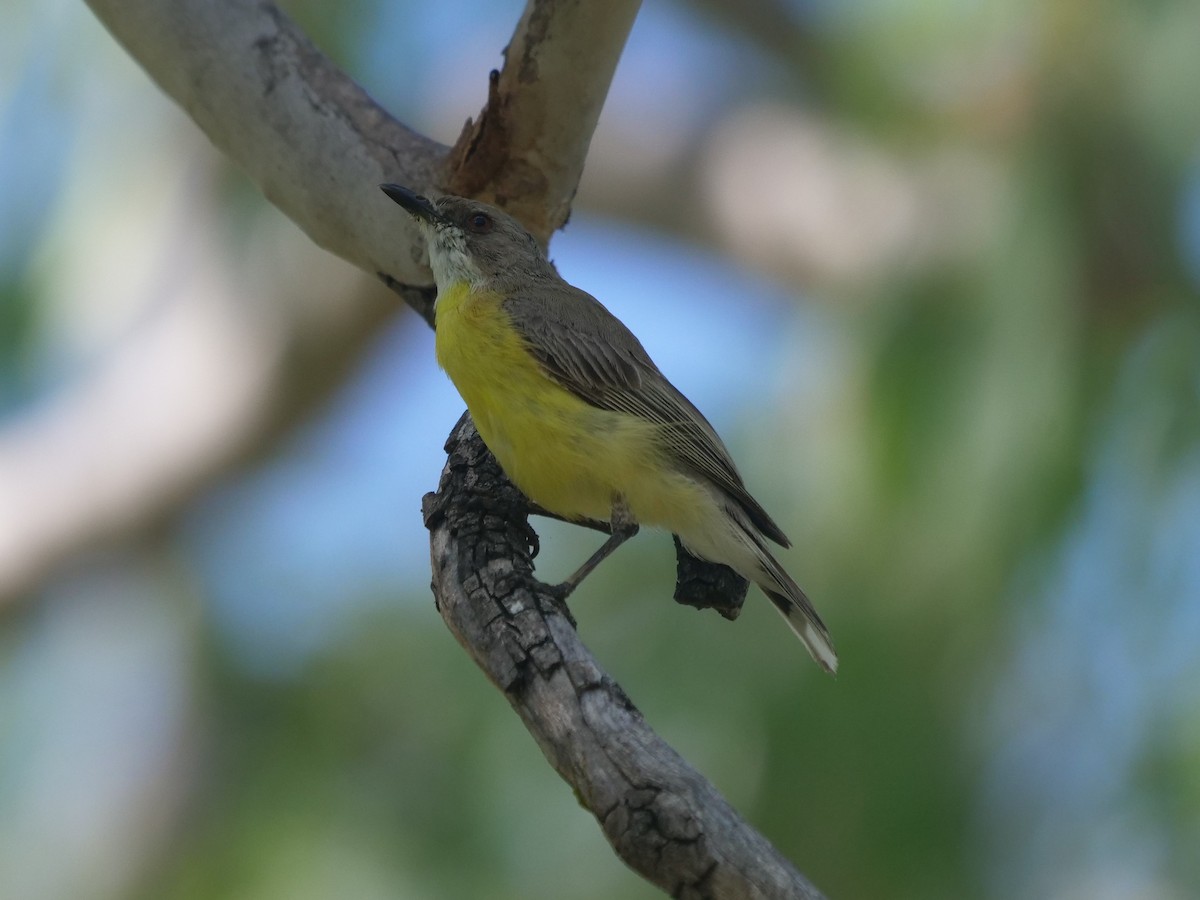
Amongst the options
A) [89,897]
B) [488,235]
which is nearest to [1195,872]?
[488,235]

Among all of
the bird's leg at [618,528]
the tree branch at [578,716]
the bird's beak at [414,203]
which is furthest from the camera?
the bird's beak at [414,203]

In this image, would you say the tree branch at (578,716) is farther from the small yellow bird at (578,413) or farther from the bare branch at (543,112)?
the bare branch at (543,112)

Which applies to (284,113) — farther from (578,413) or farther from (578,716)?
(578,716)

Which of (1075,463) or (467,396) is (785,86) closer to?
(1075,463)

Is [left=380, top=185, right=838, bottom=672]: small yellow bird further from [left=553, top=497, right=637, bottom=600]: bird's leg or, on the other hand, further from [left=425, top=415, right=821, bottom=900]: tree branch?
[left=425, top=415, right=821, bottom=900]: tree branch

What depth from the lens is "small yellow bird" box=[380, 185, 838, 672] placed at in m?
5.18

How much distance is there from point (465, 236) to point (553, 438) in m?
1.14

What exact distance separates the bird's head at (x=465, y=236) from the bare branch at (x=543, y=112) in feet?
0.54

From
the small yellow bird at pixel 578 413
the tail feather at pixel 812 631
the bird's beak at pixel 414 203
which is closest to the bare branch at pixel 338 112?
the bird's beak at pixel 414 203

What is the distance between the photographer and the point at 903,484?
20.1ft

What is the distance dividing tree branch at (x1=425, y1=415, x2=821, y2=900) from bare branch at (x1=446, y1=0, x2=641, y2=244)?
1.45 metres

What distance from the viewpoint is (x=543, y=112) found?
18.4 feet

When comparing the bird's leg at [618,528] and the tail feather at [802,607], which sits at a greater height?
the bird's leg at [618,528]

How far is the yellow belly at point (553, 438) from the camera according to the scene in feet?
16.9
